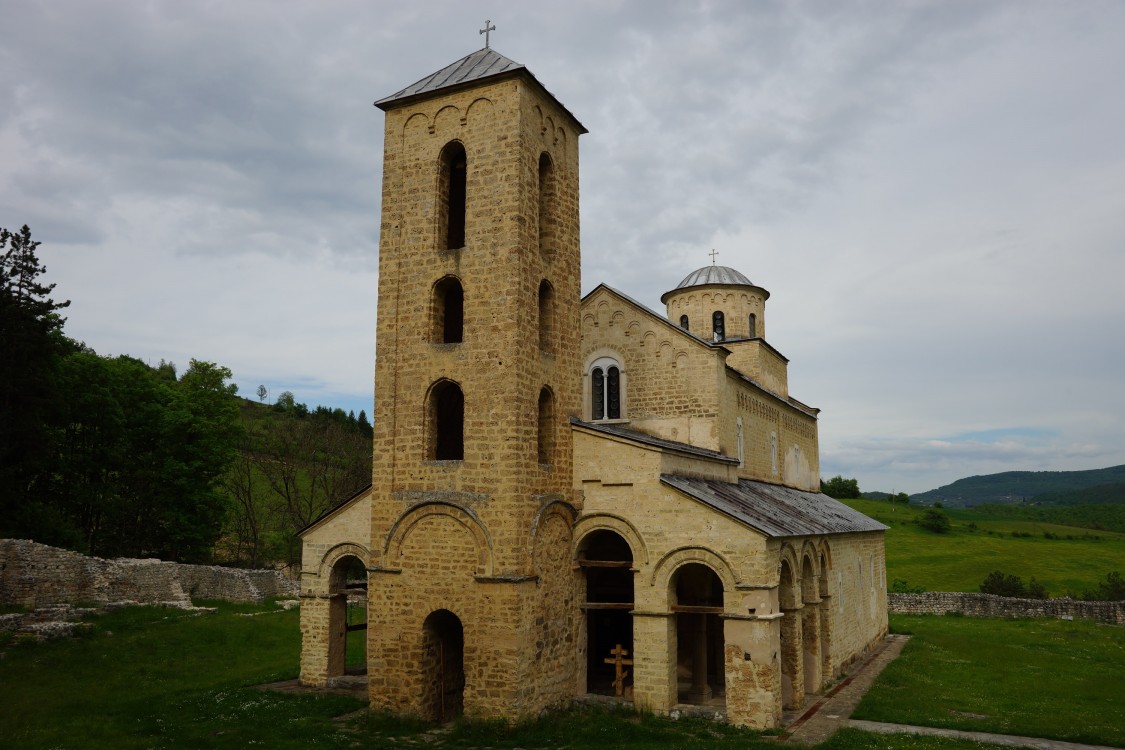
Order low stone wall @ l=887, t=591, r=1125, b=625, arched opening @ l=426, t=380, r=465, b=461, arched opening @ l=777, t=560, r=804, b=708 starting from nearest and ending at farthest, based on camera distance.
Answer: arched opening @ l=777, t=560, r=804, b=708
arched opening @ l=426, t=380, r=465, b=461
low stone wall @ l=887, t=591, r=1125, b=625

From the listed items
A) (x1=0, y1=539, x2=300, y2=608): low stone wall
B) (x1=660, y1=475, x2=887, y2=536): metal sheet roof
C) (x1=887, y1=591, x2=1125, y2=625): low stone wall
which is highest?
(x1=660, y1=475, x2=887, y2=536): metal sheet roof

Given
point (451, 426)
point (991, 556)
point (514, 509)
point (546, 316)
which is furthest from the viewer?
point (991, 556)

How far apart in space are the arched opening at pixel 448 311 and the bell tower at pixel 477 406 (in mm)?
64

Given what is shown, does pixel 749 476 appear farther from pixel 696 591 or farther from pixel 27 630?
pixel 27 630

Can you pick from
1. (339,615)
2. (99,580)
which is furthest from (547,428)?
(99,580)

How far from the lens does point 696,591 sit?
18594mm

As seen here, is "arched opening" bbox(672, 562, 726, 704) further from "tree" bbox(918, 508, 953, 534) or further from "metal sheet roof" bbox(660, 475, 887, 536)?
"tree" bbox(918, 508, 953, 534)

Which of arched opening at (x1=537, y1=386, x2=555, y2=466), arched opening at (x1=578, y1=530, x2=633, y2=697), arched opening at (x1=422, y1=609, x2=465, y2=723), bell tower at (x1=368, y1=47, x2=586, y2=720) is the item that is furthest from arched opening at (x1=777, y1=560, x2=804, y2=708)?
arched opening at (x1=422, y1=609, x2=465, y2=723)

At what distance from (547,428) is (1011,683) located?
13814 millimetres

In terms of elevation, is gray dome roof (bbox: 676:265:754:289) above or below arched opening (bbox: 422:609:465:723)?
above

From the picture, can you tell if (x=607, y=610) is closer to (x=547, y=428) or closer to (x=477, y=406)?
(x=547, y=428)

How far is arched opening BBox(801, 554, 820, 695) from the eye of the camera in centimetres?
1711

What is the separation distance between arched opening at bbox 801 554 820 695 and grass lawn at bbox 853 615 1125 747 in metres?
1.29

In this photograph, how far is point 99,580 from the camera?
23.7 meters
